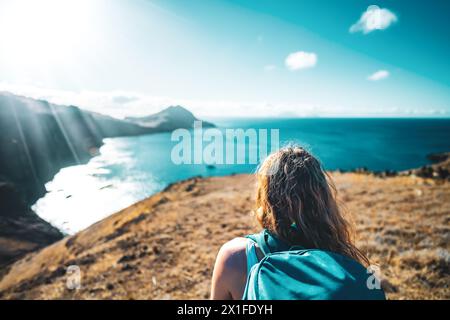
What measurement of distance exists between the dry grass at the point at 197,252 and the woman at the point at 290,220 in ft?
4.24

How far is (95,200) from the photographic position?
715 centimetres

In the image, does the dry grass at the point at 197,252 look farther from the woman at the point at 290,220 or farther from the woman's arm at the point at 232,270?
the woman's arm at the point at 232,270

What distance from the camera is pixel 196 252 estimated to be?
25.2ft

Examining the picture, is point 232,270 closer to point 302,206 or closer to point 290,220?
point 290,220

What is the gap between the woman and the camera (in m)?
1.56

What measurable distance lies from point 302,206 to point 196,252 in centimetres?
666

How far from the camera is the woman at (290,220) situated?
156cm

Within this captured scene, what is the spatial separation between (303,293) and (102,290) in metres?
6.53

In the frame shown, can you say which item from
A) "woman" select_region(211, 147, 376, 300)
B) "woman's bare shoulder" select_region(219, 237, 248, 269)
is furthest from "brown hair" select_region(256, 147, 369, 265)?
"woman's bare shoulder" select_region(219, 237, 248, 269)

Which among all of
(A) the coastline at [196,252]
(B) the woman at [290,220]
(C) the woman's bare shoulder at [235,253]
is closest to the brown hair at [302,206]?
(B) the woman at [290,220]

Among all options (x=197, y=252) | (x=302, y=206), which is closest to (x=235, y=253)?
(x=302, y=206)

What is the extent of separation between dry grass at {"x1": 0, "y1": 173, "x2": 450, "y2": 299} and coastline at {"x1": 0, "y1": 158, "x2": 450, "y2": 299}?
0.08ft
